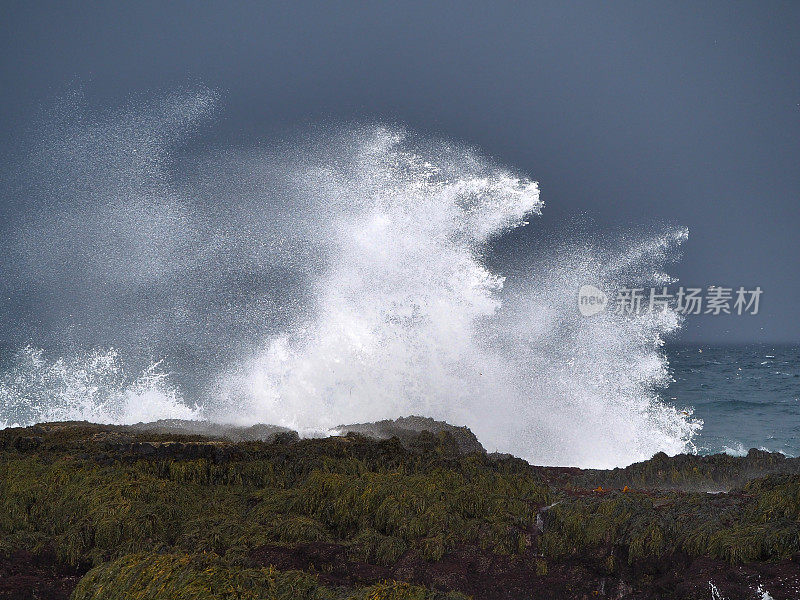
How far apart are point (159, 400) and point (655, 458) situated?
19.1m

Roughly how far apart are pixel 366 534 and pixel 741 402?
124ft

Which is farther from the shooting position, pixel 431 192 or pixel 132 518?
pixel 431 192

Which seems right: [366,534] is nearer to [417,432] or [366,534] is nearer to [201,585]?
[201,585]

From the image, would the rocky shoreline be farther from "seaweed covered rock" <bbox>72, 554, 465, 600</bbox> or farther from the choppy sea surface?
the choppy sea surface

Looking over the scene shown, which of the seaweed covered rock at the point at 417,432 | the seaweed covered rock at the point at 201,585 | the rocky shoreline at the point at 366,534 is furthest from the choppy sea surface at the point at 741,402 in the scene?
the seaweed covered rock at the point at 201,585

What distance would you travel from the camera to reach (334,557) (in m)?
6.75

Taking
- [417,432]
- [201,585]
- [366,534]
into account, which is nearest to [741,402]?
[417,432]

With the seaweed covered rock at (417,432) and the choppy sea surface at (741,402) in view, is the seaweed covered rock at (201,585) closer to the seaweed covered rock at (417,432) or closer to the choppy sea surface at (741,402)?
the seaweed covered rock at (417,432)

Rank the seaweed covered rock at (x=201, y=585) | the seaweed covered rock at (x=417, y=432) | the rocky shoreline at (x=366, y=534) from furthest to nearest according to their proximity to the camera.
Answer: the seaweed covered rock at (x=417, y=432) < the rocky shoreline at (x=366, y=534) < the seaweed covered rock at (x=201, y=585)

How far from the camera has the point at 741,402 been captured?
125ft

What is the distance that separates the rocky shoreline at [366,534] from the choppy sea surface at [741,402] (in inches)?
851

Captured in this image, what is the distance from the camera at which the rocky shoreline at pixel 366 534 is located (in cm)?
551

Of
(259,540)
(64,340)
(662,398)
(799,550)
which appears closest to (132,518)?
(259,540)

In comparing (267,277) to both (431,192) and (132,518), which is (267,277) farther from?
(132,518)
